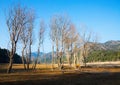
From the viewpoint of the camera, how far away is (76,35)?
3182 inches

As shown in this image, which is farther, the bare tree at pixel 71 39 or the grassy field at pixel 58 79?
the bare tree at pixel 71 39

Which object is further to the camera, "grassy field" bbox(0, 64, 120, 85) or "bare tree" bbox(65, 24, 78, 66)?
"bare tree" bbox(65, 24, 78, 66)

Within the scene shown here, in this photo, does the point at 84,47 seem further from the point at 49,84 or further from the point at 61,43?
the point at 49,84

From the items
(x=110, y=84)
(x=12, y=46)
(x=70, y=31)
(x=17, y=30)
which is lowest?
(x=110, y=84)

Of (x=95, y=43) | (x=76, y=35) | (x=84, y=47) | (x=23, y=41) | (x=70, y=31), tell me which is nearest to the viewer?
(x=23, y=41)

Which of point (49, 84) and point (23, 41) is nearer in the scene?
point (49, 84)

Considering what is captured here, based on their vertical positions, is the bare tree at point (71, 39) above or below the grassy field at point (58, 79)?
above

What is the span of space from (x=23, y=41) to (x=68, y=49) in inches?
1140

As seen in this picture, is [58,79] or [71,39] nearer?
[58,79]

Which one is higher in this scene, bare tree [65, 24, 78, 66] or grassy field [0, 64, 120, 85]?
bare tree [65, 24, 78, 66]

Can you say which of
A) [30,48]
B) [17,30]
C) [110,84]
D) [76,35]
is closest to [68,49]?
[76,35]

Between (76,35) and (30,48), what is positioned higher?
(76,35)

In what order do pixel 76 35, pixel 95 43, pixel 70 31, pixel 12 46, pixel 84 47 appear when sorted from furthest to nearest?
pixel 95 43 → pixel 84 47 → pixel 76 35 → pixel 70 31 → pixel 12 46

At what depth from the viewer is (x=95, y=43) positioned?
94.9 meters
